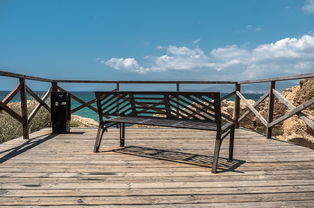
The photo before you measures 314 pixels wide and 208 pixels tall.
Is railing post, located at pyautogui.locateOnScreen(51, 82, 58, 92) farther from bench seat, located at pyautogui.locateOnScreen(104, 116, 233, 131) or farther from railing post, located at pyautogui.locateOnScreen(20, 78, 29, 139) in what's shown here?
bench seat, located at pyautogui.locateOnScreen(104, 116, 233, 131)

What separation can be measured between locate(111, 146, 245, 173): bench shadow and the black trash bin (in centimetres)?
202

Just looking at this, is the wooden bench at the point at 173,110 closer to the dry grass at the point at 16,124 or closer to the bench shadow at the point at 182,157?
the bench shadow at the point at 182,157

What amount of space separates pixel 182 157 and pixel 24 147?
2.60 meters

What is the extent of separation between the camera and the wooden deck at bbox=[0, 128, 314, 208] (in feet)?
6.59

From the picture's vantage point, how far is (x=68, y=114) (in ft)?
17.1

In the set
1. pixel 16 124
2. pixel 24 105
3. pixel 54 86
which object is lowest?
pixel 16 124

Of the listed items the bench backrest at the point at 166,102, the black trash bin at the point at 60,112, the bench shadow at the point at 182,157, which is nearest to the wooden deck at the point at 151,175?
the bench shadow at the point at 182,157

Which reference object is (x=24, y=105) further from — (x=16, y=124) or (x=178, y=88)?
(x=178, y=88)

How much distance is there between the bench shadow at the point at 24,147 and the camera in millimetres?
3333

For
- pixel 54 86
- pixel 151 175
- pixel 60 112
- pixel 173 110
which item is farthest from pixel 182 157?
pixel 54 86

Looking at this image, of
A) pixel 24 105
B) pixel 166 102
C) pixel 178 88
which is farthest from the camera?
pixel 178 88

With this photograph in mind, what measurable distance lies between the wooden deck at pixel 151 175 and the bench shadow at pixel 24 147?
13 millimetres

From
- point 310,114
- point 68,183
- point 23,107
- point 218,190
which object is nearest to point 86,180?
point 68,183

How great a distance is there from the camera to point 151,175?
259 centimetres
